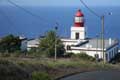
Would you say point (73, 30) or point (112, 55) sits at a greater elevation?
point (73, 30)

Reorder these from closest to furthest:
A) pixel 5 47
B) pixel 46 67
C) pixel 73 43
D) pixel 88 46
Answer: pixel 46 67 → pixel 5 47 → pixel 88 46 → pixel 73 43

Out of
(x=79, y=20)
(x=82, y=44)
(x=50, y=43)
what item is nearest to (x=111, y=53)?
(x=82, y=44)

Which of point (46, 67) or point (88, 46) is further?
point (88, 46)

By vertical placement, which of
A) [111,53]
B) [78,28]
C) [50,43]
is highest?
[78,28]

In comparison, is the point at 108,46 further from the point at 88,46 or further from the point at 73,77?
the point at 73,77

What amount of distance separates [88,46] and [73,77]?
36.6m

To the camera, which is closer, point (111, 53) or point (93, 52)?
point (93, 52)

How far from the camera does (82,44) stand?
4284 centimetres

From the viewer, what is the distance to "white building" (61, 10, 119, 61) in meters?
39.2

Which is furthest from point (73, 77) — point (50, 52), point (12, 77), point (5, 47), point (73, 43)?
point (73, 43)

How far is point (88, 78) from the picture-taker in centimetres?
399

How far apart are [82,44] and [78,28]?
281 cm

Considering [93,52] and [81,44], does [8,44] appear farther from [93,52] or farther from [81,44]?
[81,44]

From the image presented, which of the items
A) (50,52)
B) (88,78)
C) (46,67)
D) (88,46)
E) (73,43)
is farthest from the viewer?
(73,43)
